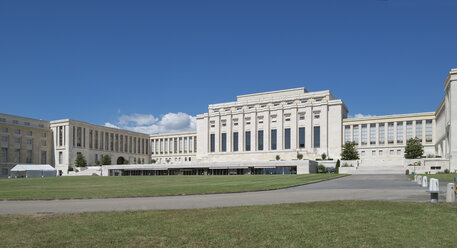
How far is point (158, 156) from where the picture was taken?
133m

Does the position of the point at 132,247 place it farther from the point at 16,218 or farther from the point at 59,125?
the point at 59,125

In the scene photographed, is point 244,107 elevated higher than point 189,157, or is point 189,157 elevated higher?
point 244,107

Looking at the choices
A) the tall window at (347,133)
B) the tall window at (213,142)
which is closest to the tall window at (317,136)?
the tall window at (347,133)

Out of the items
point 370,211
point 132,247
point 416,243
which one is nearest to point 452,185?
point 370,211

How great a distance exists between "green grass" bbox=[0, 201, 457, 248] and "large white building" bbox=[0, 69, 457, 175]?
57.2 metres

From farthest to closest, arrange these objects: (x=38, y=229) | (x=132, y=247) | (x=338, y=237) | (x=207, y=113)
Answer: (x=207, y=113) → (x=38, y=229) → (x=338, y=237) → (x=132, y=247)

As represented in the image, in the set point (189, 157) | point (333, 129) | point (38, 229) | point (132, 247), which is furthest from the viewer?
point (189, 157)

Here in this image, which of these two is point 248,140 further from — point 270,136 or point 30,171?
point 30,171

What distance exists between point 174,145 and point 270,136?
43046 mm

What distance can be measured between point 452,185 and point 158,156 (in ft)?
406

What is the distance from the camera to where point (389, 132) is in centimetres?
9038

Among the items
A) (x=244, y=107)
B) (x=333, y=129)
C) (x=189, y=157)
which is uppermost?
(x=244, y=107)

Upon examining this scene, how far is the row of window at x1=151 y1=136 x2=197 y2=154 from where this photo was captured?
126 m

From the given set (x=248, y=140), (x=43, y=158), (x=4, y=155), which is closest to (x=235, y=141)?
(x=248, y=140)
